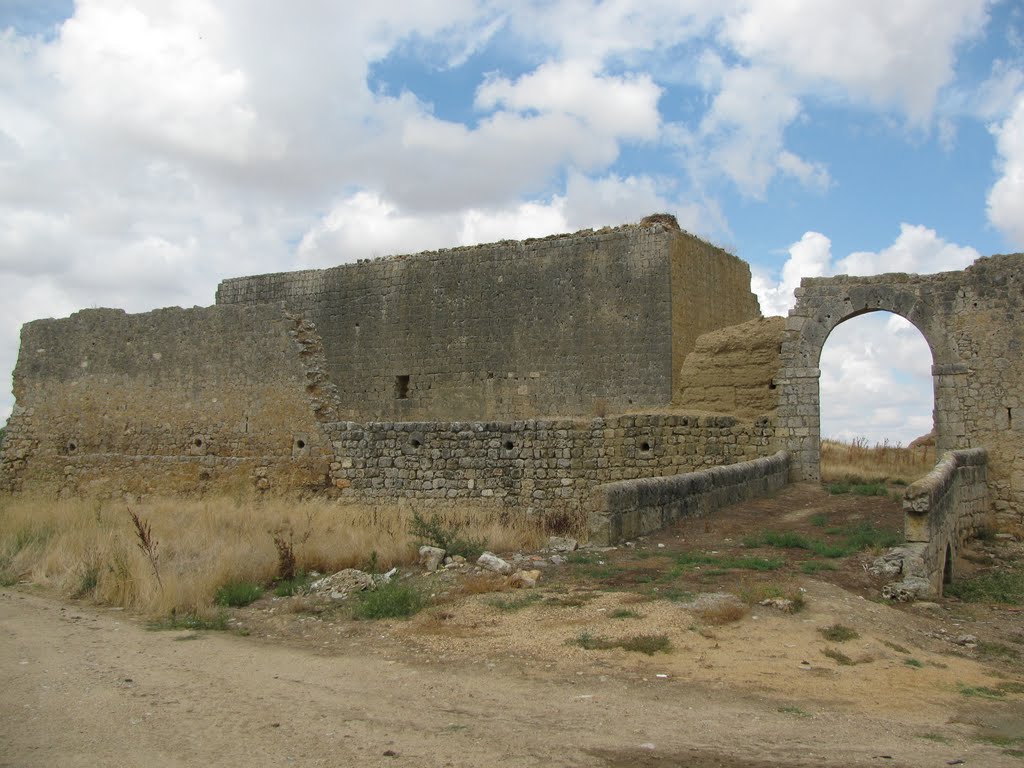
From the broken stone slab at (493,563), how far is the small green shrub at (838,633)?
2.99 m

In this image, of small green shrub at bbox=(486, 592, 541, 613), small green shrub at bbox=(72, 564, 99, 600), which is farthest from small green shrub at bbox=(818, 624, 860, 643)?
small green shrub at bbox=(72, 564, 99, 600)

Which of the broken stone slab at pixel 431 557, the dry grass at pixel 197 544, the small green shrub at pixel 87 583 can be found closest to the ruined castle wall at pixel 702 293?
the dry grass at pixel 197 544

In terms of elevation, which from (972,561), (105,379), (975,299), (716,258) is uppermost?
(716,258)

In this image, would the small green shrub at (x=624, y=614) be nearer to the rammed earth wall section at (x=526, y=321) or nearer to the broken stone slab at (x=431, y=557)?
the broken stone slab at (x=431, y=557)

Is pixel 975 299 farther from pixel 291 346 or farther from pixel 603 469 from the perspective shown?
pixel 291 346

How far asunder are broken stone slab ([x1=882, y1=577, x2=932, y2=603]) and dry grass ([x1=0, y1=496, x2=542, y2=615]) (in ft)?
11.6

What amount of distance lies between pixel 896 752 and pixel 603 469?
27.4 feet

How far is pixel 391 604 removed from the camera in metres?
7.17

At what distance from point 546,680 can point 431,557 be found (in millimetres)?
3495

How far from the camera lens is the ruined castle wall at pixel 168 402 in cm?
1402

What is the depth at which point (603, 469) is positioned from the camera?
41.0 ft

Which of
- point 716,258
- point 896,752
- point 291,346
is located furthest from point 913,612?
point 716,258

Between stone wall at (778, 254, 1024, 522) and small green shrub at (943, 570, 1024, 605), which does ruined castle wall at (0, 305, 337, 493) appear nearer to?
stone wall at (778, 254, 1024, 522)

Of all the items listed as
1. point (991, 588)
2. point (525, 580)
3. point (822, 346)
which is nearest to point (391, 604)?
point (525, 580)
